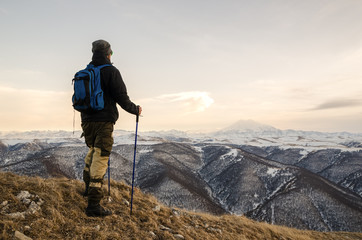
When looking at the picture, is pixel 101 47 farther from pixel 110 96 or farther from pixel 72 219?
pixel 72 219

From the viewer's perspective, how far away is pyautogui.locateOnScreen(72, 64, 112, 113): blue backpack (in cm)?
443

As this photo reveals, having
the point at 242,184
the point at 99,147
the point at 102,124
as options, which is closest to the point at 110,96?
the point at 102,124

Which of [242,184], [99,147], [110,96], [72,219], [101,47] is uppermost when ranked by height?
[101,47]

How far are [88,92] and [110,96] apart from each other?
513 mm

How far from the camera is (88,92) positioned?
14.5ft

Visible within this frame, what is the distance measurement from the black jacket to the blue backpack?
17 centimetres

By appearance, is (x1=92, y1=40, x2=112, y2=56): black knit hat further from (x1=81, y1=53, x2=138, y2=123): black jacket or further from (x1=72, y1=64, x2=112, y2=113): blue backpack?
(x1=72, y1=64, x2=112, y2=113): blue backpack

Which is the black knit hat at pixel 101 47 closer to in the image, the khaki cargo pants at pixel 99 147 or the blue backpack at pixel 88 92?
the blue backpack at pixel 88 92

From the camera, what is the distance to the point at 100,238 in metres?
4.04

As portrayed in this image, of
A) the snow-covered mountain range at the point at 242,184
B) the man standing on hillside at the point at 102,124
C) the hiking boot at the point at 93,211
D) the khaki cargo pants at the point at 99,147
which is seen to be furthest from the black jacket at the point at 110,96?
the snow-covered mountain range at the point at 242,184

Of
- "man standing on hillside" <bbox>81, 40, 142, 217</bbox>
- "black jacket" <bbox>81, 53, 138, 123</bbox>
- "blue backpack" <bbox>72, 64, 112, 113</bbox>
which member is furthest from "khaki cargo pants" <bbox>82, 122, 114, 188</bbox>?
"blue backpack" <bbox>72, 64, 112, 113</bbox>

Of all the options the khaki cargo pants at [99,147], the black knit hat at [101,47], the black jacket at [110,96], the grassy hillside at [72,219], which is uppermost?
the black knit hat at [101,47]

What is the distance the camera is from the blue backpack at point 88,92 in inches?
174

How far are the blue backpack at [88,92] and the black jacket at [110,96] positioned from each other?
0.55 feet
